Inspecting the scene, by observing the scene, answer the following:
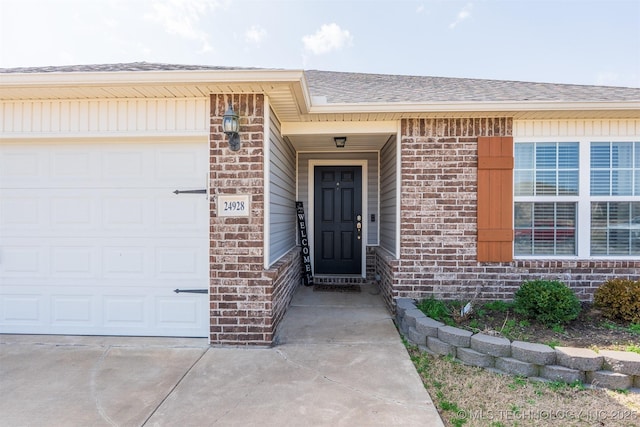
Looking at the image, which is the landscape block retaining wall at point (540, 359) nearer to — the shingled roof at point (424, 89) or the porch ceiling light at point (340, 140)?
the shingled roof at point (424, 89)

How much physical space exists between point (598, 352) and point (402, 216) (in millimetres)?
2265

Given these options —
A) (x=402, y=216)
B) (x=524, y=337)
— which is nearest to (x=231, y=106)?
(x=402, y=216)

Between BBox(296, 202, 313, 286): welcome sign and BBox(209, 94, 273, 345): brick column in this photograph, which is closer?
BBox(209, 94, 273, 345): brick column

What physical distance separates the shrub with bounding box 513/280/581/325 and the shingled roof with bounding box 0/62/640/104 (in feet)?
7.09

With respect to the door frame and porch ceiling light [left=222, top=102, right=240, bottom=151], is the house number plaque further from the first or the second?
the door frame

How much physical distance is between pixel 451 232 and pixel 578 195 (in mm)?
1658

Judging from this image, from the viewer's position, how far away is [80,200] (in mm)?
3695

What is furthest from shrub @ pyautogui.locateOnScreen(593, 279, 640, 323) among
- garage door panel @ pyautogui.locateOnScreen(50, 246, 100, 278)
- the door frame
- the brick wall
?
garage door panel @ pyautogui.locateOnScreen(50, 246, 100, 278)

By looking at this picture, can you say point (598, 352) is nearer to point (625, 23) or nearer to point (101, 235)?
point (101, 235)

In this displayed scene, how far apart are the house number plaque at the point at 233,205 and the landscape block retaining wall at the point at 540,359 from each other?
7.44 ft

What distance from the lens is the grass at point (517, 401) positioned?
2.27 metres

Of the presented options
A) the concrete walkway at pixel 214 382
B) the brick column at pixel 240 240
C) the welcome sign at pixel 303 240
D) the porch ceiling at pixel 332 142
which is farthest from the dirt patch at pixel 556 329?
the welcome sign at pixel 303 240

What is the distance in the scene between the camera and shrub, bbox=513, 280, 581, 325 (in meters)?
3.40

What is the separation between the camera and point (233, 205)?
3.41 meters
